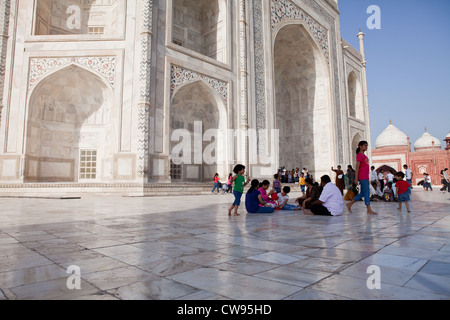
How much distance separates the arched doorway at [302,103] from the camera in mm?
19328

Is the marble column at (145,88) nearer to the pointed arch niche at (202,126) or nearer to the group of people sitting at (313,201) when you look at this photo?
the pointed arch niche at (202,126)

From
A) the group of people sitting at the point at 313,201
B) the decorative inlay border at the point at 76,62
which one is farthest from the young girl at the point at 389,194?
the decorative inlay border at the point at 76,62

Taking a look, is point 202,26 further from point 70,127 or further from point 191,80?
point 70,127

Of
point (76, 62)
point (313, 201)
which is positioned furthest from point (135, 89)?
point (313, 201)

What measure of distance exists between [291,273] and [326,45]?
835 inches

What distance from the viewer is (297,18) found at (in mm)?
17469

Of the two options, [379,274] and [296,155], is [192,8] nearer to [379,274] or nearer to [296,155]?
[296,155]

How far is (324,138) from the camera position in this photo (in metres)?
19.6

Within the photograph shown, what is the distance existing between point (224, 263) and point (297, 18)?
61.0ft

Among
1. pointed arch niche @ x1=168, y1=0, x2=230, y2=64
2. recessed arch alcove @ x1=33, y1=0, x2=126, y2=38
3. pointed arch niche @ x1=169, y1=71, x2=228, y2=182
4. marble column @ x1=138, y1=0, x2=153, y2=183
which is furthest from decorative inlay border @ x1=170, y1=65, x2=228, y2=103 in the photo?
recessed arch alcove @ x1=33, y1=0, x2=126, y2=38

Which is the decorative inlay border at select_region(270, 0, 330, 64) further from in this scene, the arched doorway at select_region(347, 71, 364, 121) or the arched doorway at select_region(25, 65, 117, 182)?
the arched doorway at select_region(25, 65, 117, 182)

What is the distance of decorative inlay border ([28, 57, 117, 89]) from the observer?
1082 centimetres
